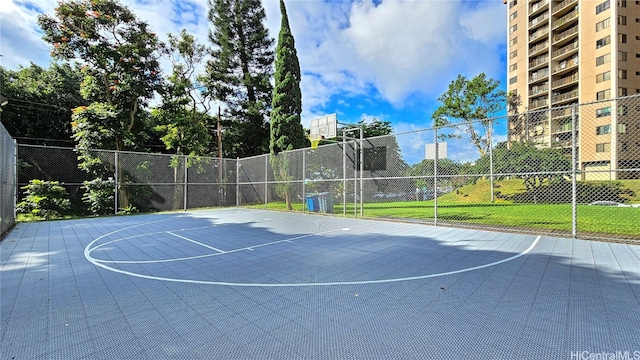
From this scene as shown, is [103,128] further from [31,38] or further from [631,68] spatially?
[631,68]

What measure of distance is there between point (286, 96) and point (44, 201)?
10.5 meters

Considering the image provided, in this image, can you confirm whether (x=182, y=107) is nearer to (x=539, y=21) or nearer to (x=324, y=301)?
(x=324, y=301)

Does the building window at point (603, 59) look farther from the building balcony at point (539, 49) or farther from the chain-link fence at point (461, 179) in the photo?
the chain-link fence at point (461, 179)

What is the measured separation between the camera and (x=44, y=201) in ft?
32.6

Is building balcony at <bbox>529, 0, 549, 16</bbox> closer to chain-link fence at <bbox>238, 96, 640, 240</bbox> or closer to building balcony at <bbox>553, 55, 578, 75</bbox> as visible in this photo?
building balcony at <bbox>553, 55, 578, 75</bbox>

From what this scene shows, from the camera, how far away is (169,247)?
18.1 ft

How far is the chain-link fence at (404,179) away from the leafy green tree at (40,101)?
6.15 meters

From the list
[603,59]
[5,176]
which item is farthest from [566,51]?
[5,176]

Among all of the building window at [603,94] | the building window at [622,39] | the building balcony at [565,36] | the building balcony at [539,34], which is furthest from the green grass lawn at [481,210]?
the building balcony at [539,34]

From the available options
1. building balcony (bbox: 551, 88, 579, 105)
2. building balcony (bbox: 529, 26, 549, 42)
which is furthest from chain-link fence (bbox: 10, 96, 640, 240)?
building balcony (bbox: 529, 26, 549, 42)

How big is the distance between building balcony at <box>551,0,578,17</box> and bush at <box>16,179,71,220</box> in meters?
46.1

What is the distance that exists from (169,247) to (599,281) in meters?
6.56

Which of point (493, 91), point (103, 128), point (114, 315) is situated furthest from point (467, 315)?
point (493, 91)

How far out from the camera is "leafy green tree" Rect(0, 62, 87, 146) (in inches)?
556
